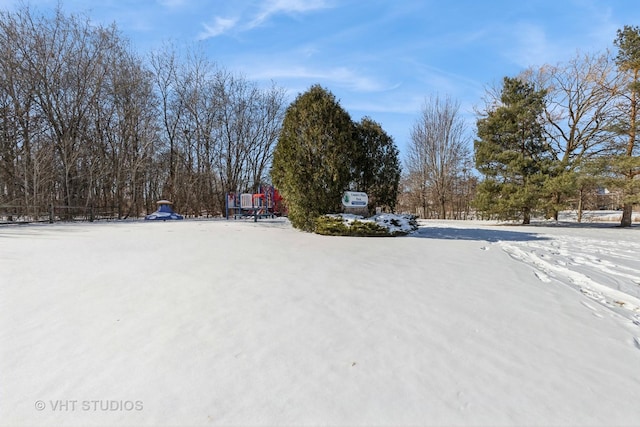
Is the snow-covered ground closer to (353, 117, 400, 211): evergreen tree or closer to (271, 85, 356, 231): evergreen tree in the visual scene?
(271, 85, 356, 231): evergreen tree

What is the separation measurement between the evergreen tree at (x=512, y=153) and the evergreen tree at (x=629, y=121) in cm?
291

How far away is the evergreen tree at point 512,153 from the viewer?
15852mm

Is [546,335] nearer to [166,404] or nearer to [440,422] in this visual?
[440,422]

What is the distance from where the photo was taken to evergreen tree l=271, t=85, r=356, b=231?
9391 mm

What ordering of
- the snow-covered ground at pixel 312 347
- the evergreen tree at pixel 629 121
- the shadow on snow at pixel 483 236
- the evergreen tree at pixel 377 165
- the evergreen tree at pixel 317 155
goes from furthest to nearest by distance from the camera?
the evergreen tree at pixel 629 121, the evergreen tree at pixel 377 165, the shadow on snow at pixel 483 236, the evergreen tree at pixel 317 155, the snow-covered ground at pixel 312 347

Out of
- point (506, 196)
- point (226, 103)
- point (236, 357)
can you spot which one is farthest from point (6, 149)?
point (506, 196)

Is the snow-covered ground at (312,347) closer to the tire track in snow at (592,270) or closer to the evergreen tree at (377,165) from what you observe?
the tire track in snow at (592,270)

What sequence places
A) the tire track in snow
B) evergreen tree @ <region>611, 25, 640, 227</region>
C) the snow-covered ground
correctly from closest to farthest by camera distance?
the snow-covered ground, the tire track in snow, evergreen tree @ <region>611, 25, 640, 227</region>

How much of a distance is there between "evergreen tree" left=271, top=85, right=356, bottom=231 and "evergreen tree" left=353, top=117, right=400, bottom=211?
1151mm

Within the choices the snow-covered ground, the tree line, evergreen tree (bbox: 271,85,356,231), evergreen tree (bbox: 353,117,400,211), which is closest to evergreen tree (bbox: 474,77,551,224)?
the tree line

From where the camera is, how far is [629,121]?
47.1ft

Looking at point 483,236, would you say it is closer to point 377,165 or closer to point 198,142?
point 377,165

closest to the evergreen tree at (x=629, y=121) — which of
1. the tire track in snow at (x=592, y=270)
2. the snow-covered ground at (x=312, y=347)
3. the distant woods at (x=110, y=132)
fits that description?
the tire track in snow at (x=592, y=270)

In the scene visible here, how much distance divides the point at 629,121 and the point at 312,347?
19650 mm
